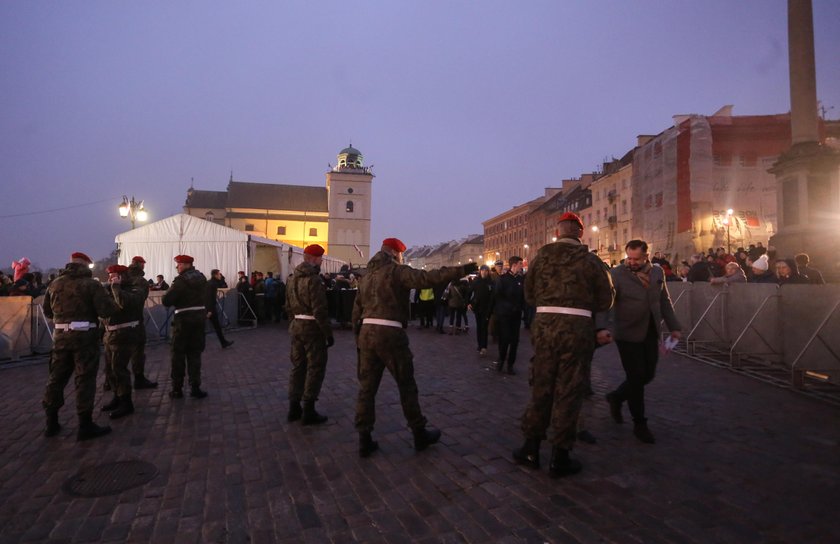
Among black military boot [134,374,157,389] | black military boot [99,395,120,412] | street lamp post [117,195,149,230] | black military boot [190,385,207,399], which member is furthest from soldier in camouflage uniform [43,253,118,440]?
street lamp post [117,195,149,230]

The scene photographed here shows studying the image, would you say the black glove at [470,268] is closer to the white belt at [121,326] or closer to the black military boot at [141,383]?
the white belt at [121,326]

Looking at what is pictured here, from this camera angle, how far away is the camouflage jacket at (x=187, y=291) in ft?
23.6

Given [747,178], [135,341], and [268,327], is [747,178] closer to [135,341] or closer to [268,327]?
[268,327]

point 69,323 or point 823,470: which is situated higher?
point 69,323

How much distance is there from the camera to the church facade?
7462 cm

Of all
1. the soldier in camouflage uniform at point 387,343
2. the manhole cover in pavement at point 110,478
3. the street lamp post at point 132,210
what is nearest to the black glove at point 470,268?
the soldier in camouflage uniform at point 387,343

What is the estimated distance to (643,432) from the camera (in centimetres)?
496

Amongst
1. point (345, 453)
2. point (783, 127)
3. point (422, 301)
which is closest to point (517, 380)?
point (345, 453)

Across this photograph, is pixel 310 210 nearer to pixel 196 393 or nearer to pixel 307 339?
pixel 196 393

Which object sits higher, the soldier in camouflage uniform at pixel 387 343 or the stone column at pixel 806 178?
the stone column at pixel 806 178

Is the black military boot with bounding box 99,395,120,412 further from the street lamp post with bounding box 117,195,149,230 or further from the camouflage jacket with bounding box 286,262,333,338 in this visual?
the street lamp post with bounding box 117,195,149,230

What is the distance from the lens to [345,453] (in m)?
4.74

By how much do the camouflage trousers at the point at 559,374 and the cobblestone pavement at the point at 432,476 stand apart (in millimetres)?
421

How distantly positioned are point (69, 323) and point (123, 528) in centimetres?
313
